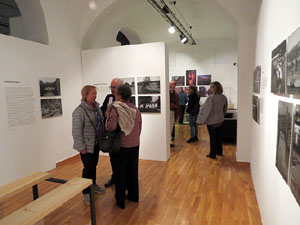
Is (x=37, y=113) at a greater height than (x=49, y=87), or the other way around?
(x=49, y=87)

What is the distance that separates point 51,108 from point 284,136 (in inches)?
169

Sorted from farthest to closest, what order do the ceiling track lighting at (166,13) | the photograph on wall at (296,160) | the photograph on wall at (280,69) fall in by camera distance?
the ceiling track lighting at (166,13), the photograph on wall at (280,69), the photograph on wall at (296,160)

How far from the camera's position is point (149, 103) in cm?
482

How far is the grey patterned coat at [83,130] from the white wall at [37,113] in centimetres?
157

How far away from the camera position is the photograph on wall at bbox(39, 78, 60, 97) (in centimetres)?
429

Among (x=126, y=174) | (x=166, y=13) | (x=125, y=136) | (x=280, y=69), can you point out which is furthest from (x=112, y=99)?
(x=166, y=13)

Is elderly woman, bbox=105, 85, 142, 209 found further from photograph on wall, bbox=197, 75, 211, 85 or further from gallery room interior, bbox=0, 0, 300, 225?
photograph on wall, bbox=197, 75, 211, 85

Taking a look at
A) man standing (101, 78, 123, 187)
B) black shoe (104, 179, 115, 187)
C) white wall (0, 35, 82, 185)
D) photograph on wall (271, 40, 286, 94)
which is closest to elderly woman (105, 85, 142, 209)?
man standing (101, 78, 123, 187)

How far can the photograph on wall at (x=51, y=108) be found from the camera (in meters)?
4.36

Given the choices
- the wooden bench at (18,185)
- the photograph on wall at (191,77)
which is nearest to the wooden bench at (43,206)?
the wooden bench at (18,185)

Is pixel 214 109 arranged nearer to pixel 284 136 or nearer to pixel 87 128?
pixel 87 128

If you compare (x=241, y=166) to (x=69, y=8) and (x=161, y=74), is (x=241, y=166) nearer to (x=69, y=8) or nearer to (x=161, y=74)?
(x=161, y=74)

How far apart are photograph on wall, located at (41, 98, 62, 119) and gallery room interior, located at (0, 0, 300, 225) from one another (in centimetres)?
2

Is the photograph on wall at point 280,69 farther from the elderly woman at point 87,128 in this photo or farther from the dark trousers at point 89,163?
the dark trousers at point 89,163
